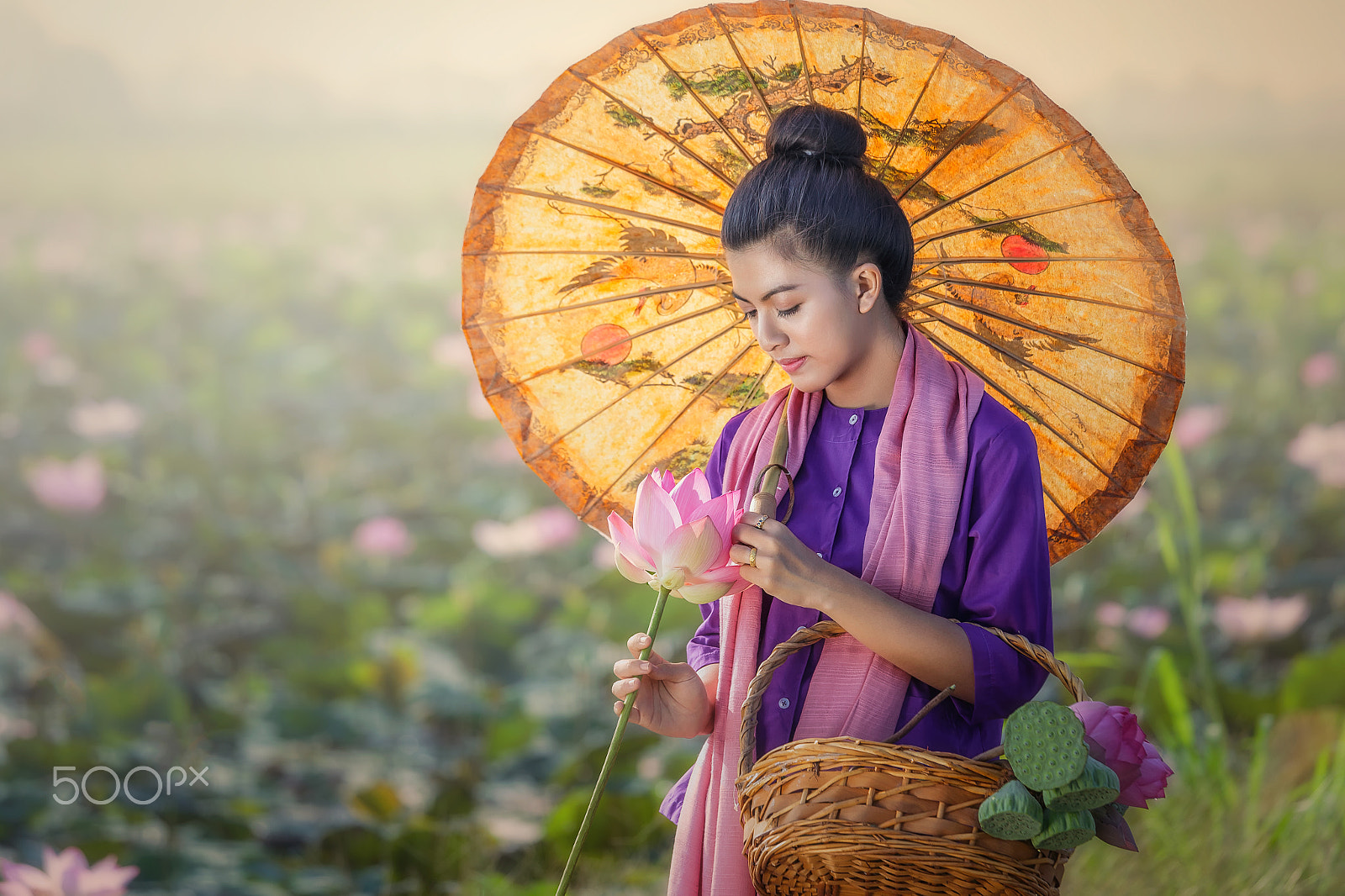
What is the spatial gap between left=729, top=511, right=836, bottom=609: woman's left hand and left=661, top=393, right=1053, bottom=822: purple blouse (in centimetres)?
11

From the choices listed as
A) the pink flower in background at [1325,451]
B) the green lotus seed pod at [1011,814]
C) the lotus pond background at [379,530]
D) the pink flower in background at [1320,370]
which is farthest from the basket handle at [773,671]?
the pink flower in background at [1320,370]

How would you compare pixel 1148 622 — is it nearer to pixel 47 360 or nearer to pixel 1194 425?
pixel 1194 425

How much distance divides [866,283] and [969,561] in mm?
288

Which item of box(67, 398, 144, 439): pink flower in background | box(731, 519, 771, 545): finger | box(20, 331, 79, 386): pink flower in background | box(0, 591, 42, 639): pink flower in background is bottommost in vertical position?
box(0, 591, 42, 639): pink flower in background

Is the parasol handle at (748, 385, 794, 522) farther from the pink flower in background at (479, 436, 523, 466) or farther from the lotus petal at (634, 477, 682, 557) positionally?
the pink flower in background at (479, 436, 523, 466)

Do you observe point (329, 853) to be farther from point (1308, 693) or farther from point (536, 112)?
point (1308, 693)

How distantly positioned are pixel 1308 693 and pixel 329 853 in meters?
2.26

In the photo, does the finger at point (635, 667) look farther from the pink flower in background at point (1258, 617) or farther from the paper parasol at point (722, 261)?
the pink flower in background at point (1258, 617)

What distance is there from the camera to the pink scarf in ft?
3.36

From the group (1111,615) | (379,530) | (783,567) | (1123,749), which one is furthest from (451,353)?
(1123,749)

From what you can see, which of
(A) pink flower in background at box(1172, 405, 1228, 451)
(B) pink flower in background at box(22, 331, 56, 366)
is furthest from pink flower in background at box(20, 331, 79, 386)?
(A) pink flower in background at box(1172, 405, 1228, 451)

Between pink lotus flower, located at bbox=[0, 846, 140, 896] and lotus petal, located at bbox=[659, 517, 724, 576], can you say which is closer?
lotus petal, located at bbox=[659, 517, 724, 576]

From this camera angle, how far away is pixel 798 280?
3.44 feet

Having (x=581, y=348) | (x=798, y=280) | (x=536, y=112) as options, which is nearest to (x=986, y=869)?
A: (x=798, y=280)
